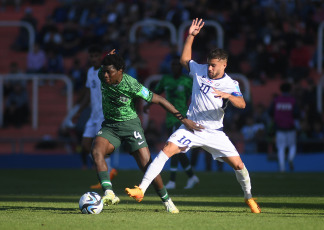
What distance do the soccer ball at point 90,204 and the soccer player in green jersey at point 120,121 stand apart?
17 centimetres

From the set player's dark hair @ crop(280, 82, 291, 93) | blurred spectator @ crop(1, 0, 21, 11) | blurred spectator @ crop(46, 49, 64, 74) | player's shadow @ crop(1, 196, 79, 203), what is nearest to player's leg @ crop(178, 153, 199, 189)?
player's shadow @ crop(1, 196, 79, 203)

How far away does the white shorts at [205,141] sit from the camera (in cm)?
986

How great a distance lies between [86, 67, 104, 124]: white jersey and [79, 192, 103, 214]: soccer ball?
175 inches

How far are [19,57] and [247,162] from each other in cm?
1035

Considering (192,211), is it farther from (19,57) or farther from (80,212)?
(19,57)

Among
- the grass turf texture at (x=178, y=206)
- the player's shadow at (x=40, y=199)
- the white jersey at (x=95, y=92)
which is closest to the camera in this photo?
the grass turf texture at (x=178, y=206)

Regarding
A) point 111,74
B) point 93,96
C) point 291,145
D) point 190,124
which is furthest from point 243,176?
point 291,145

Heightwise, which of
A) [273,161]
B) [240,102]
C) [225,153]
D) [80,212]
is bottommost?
[273,161]

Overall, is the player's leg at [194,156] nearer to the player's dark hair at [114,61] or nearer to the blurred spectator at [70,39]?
the blurred spectator at [70,39]

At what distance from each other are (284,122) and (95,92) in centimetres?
766

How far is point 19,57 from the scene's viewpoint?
2733 cm

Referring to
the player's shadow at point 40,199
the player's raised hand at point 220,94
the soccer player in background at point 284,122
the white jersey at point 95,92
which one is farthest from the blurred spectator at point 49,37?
the player's raised hand at point 220,94

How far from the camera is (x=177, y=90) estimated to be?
1441cm

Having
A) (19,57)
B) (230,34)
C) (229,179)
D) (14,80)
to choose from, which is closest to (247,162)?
(229,179)
